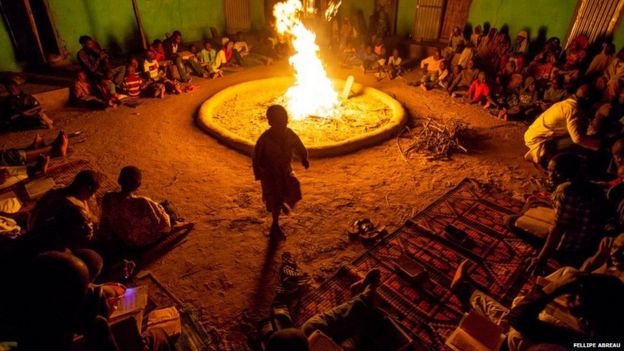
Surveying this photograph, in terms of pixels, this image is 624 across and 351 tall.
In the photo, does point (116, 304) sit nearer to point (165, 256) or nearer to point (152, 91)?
point (165, 256)

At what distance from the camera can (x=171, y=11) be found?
43.9 feet

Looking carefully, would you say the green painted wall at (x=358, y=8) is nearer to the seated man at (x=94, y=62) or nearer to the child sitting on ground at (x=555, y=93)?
the child sitting on ground at (x=555, y=93)

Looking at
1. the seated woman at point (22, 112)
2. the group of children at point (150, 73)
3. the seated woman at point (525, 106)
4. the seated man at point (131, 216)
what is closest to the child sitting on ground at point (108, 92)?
the group of children at point (150, 73)

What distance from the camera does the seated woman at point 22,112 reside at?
8000 millimetres

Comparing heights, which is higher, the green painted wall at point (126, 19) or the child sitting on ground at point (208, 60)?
the green painted wall at point (126, 19)

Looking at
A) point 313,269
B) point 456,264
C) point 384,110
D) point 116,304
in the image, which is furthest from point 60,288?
point 384,110

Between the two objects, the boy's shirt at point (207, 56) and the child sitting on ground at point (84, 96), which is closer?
the child sitting on ground at point (84, 96)

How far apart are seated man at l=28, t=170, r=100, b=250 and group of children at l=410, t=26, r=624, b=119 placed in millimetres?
9120

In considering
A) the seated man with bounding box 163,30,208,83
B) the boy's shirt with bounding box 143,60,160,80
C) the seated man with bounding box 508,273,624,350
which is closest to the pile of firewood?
the seated man with bounding box 508,273,624,350

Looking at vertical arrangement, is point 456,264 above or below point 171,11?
below

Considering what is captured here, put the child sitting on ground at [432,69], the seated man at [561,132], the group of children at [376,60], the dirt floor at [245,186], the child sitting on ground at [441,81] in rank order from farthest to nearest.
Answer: the group of children at [376,60]
the child sitting on ground at [432,69]
the child sitting on ground at [441,81]
the seated man at [561,132]
the dirt floor at [245,186]

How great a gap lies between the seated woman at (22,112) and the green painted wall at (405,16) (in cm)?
1291

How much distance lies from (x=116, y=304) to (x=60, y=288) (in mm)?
1370

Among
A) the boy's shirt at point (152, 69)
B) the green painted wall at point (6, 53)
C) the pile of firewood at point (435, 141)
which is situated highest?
the green painted wall at point (6, 53)
